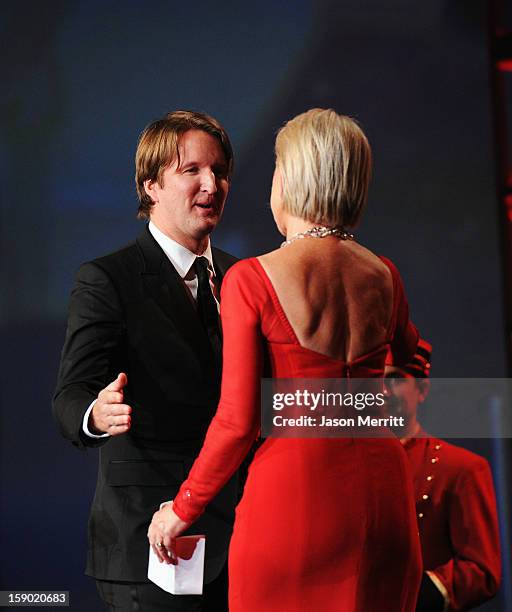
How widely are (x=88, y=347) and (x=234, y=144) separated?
1.27m

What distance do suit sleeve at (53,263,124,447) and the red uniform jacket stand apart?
98 centimetres

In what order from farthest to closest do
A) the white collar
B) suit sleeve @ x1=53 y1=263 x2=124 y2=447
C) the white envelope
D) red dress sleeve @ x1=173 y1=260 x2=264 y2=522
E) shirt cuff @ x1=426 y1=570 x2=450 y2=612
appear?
1. shirt cuff @ x1=426 y1=570 x2=450 y2=612
2. the white collar
3. suit sleeve @ x1=53 y1=263 x2=124 y2=447
4. the white envelope
5. red dress sleeve @ x1=173 y1=260 x2=264 y2=522

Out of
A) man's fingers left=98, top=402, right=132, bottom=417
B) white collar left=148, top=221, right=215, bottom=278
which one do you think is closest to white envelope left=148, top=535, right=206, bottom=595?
man's fingers left=98, top=402, right=132, bottom=417

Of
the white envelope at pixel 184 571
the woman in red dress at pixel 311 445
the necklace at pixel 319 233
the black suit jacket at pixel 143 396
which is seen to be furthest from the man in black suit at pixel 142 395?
the necklace at pixel 319 233

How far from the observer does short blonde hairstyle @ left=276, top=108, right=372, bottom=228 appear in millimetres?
1685

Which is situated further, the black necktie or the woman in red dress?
the black necktie

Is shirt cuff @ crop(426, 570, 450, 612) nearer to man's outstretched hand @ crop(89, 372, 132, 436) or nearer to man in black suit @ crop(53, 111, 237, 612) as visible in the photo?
man in black suit @ crop(53, 111, 237, 612)

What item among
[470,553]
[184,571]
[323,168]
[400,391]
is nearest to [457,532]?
[470,553]

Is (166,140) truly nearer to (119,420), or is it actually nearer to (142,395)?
(142,395)

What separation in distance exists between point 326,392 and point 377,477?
0.66ft

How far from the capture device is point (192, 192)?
2.27m

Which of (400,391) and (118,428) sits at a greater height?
(400,391)

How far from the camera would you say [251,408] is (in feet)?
5.33

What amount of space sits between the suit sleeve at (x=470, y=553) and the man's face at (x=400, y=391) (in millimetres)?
265
